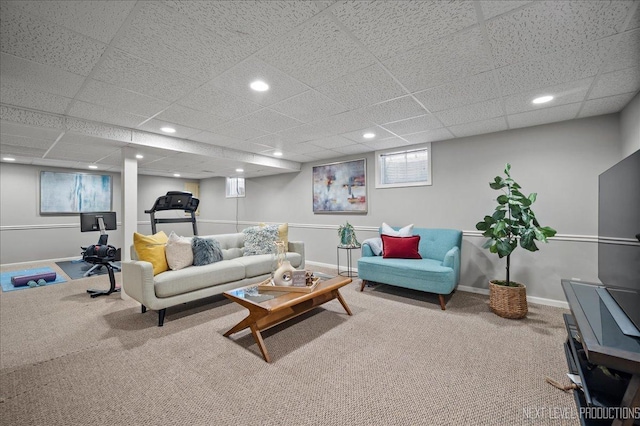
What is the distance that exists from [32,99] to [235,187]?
5.30 m

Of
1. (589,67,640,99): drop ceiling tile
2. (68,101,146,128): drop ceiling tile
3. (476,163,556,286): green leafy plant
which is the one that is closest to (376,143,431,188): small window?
(476,163,556,286): green leafy plant

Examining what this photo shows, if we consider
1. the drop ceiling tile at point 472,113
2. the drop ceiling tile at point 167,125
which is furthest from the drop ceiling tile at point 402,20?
the drop ceiling tile at point 167,125

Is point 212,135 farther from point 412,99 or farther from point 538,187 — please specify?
point 538,187

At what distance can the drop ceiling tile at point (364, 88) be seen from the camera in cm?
212

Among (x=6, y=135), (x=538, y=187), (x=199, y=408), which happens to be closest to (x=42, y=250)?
(x=6, y=135)

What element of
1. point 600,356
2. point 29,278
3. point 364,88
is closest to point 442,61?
point 364,88

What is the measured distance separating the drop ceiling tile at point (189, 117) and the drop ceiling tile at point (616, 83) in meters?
3.58

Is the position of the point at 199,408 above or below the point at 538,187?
below

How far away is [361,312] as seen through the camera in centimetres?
312

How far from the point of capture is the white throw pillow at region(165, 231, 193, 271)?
3.15m

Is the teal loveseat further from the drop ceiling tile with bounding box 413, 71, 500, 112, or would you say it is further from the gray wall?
the drop ceiling tile with bounding box 413, 71, 500, 112

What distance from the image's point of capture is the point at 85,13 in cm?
142

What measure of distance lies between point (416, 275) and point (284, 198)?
3827mm

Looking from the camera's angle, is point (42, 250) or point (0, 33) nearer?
point (0, 33)
